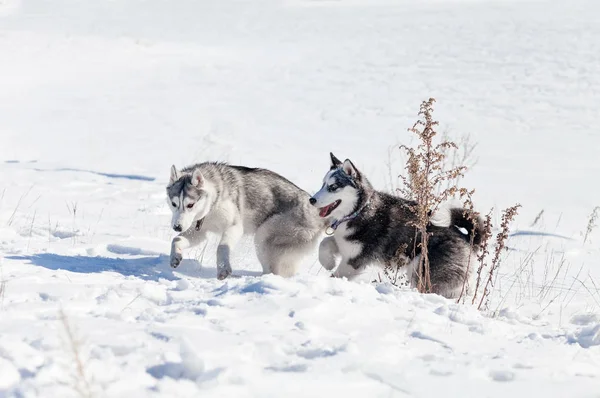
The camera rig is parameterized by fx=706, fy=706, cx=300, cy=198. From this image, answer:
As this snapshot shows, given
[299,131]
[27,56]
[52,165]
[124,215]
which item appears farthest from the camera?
[27,56]

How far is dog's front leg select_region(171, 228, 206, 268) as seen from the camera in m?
6.07

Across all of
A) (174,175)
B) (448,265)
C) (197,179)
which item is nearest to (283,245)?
(197,179)

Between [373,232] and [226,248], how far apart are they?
4.33 ft

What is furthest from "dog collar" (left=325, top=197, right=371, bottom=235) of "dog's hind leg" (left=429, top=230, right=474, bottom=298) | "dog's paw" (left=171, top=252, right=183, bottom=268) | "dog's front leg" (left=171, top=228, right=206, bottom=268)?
"dog's paw" (left=171, top=252, right=183, bottom=268)

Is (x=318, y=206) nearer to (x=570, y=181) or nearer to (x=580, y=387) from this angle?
(x=580, y=387)

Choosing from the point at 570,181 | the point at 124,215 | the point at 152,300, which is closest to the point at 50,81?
the point at 124,215

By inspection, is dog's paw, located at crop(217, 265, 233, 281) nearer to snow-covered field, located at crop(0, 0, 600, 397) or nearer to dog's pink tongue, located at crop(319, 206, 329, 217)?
snow-covered field, located at crop(0, 0, 600, 397)

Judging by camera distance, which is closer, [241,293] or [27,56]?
[241,293]

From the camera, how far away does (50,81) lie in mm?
22047

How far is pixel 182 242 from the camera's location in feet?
20.3

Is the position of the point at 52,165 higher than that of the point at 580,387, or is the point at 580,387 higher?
the point at 580,387

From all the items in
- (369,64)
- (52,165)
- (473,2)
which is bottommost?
(52,165)

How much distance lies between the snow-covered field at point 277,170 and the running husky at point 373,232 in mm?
721

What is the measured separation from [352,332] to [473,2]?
1179 inches
